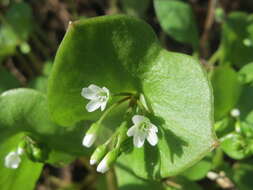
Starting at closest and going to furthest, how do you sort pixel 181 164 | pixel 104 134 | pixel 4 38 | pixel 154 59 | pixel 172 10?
pixel 181 164
pixel 154 59
pixel 104 134
pixel 172 10
pixel 4 38

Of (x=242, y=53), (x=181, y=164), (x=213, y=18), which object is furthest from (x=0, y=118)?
(x=213, y=18)

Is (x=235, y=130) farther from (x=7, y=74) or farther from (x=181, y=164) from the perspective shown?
(x=7, y=74)

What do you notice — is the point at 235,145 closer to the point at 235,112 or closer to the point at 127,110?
the point at 235,112

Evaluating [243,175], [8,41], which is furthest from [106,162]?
[8,41]

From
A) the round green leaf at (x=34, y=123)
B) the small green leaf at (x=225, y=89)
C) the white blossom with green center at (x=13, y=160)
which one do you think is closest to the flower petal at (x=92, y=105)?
the round green leaf at (x=34, y=123)

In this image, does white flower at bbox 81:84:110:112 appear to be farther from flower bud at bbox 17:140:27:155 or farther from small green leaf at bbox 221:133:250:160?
small green leaf at bbox 221:133:250:160

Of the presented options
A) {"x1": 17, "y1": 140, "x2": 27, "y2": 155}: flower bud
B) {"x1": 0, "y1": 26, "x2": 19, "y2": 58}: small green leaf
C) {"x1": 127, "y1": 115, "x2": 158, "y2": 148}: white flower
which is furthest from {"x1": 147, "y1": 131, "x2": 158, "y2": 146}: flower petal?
{"x1": 0, "y1": 26, "x2": 19, "y2": 58}: small green leaf
